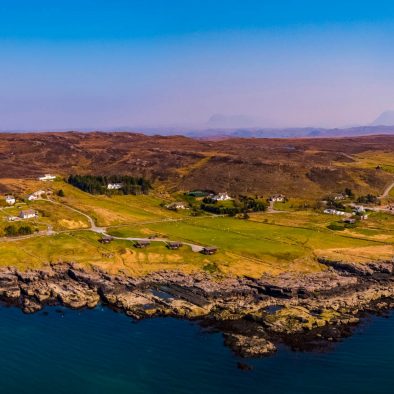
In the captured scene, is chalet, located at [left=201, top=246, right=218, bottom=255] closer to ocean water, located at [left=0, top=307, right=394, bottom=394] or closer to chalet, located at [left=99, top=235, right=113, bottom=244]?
chalet, located at [left=99, top=235, right=113, bottom=244]

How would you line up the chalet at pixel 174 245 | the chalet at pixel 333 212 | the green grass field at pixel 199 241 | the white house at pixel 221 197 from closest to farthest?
the green grass field at pixel 199 241
the chalet at pixel 174 245
the chalet at pixel 333 212
the white house at pixel 221 197

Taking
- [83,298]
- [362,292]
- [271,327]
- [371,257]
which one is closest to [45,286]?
[83,298]

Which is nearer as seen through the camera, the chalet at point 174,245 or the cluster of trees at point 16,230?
the chalet at point 174,245

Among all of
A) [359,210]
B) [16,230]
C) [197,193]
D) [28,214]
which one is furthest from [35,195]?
[359,210]

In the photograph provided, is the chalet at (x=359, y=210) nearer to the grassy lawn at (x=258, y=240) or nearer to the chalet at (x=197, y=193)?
the grassy lawn at (x=258, y=240)

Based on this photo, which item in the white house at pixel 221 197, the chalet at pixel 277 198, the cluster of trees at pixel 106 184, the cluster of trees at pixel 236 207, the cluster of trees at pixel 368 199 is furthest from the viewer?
the cluster of trees at pixel 106 184

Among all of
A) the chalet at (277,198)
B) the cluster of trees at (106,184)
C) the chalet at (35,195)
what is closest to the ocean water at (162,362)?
the chalet at (35,195)

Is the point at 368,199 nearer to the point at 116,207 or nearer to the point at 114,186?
the point at 116,207

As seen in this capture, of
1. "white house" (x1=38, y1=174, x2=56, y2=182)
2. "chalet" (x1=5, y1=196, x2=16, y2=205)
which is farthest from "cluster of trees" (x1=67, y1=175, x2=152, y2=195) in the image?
"chalet" (x1=5, y1=196, x2=16, y2=205)
